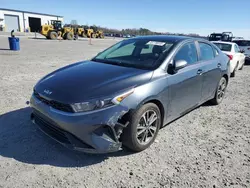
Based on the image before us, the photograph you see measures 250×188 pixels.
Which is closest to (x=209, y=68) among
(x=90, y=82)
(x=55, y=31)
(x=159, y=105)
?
(x=159, y=105)

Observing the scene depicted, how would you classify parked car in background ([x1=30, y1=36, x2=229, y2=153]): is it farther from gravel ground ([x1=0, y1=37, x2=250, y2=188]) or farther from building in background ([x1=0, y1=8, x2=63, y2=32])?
building in background ([x1=0, y1=8, x2=63, y2=32])

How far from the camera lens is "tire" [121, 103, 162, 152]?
285cm

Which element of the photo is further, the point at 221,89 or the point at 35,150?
the point at 221,89

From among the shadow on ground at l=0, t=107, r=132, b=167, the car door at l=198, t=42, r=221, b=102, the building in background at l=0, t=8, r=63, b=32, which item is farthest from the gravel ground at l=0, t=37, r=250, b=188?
the building in background at l=0, t=8, r=63, b=32

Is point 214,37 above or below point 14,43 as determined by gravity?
above

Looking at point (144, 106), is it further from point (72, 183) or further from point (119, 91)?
point (72, 183)

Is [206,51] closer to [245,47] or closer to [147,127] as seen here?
[147,127]

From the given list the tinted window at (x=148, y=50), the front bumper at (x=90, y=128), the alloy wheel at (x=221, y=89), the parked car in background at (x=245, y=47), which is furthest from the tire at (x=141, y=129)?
the parked car in background at (x=245, y=47)

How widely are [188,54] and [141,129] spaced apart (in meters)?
1.82

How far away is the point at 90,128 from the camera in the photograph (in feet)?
8.48

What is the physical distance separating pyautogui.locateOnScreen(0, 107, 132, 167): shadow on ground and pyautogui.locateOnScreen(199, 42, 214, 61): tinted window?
2692mm

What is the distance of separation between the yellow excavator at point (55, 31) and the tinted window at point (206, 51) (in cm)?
3001

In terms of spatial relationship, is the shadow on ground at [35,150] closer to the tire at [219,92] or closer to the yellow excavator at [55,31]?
the tire at [219,92]

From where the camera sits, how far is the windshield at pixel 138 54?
3.50 meters
